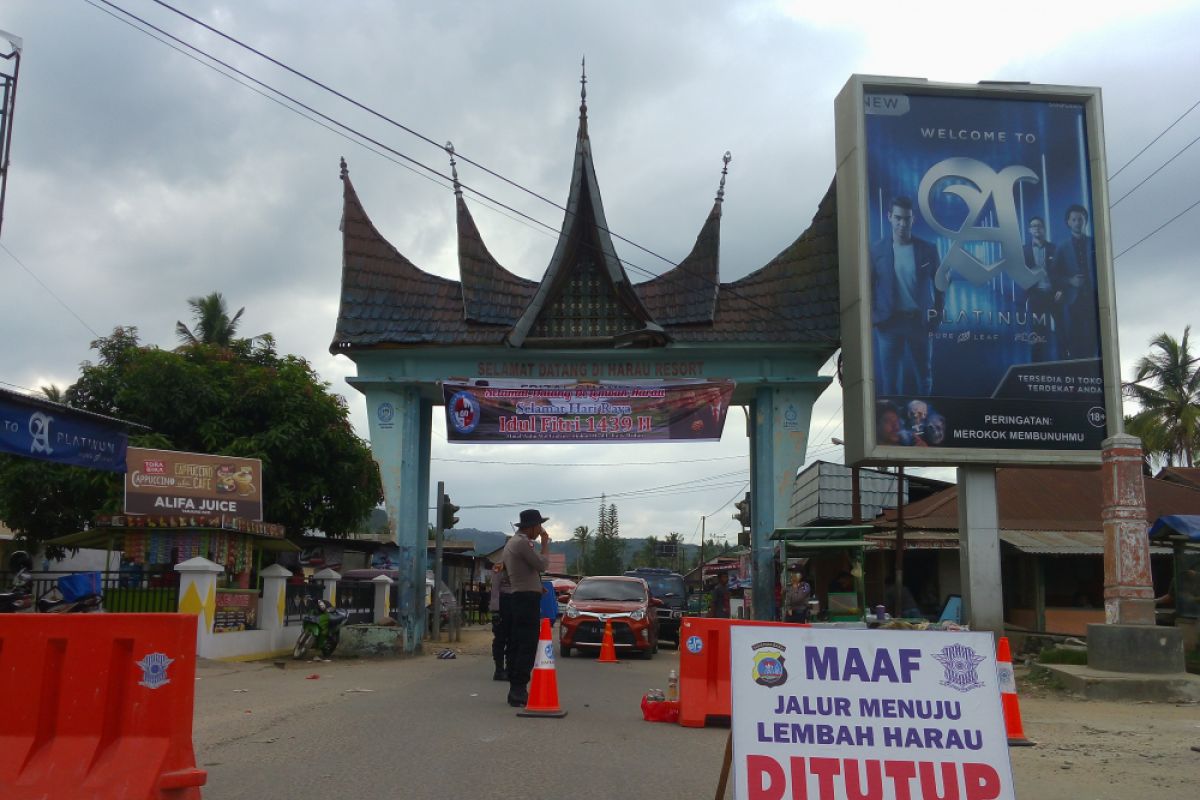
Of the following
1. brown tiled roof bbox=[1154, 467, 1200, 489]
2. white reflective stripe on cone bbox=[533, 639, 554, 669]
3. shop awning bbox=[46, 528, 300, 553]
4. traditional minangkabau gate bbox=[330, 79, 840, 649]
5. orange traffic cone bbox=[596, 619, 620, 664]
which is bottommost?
orange traffic cone bbox=[596, 619, 620, 664]

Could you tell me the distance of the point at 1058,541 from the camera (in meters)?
22.5

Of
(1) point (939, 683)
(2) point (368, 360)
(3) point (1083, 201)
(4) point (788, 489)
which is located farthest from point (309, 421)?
(1) point (939, 683)

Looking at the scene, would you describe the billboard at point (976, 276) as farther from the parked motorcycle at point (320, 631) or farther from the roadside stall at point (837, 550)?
the parked motorcycle at point (320, 631)

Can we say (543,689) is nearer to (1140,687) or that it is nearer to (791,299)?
(1140,687)

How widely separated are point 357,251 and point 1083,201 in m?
12.4

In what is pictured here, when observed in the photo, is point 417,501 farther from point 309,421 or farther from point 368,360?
point 309,421

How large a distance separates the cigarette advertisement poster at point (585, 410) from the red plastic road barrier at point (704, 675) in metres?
8.54

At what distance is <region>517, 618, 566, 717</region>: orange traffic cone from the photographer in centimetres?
930

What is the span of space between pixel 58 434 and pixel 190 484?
25.1 feet

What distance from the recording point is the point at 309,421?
24.5 metres

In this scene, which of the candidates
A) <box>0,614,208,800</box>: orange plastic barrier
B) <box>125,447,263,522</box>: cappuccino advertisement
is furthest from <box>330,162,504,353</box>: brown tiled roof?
<box>0,614,208,800</box>: orange plastic barrier

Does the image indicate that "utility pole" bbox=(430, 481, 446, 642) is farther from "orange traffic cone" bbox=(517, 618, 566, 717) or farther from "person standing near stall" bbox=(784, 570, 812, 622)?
"orange traffic cone" bbox=(517, 618, 566, 717)

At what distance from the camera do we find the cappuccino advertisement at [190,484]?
16.3m

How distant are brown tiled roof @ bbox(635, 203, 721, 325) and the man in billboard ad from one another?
3.08 meters
